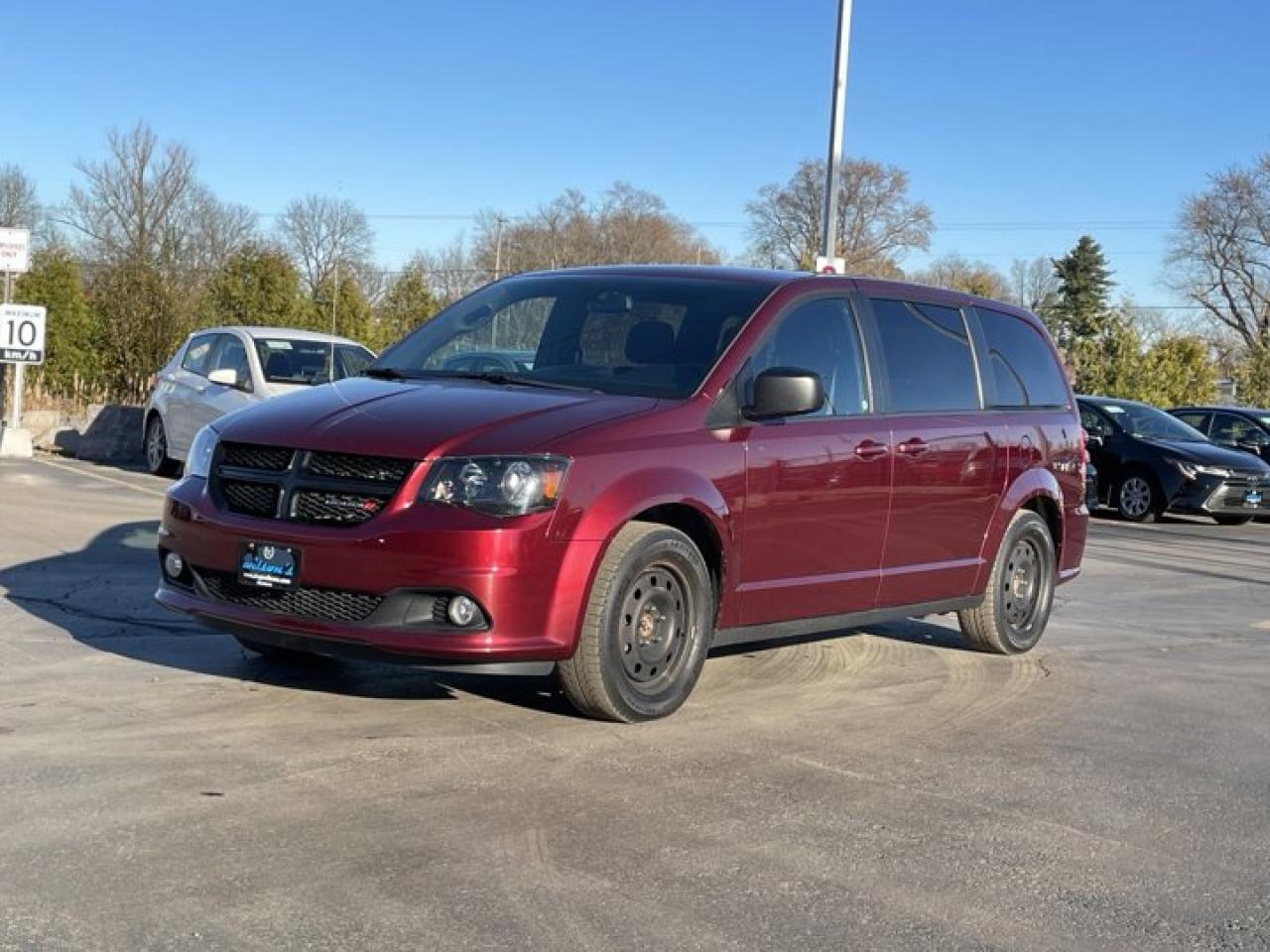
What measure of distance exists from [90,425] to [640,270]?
45.9 feet

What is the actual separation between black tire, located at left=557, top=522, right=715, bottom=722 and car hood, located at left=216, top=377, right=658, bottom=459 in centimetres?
50

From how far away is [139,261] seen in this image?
79.8ft

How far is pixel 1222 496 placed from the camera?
1919 cm

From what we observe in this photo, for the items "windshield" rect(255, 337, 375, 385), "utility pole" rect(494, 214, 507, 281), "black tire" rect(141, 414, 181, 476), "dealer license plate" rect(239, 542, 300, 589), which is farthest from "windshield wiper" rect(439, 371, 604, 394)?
"utility pole" rect(494, 214, 507, 281)

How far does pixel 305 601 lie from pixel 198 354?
37.0 ft

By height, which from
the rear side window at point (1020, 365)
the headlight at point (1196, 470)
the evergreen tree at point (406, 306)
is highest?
the evergreen tree at point (406, 306)

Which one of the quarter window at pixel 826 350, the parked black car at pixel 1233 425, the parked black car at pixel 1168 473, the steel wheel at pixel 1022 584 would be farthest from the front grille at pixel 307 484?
the parked black car at pixel 1233 425

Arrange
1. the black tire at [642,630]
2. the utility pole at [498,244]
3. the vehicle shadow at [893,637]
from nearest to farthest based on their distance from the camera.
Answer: the black tire at [642,630], the vehicle shadow at [893,637], the utility pole at [498,244]

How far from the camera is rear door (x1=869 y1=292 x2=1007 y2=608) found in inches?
279

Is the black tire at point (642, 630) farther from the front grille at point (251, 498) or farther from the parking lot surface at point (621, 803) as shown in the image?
the front grille at point (251, 498)

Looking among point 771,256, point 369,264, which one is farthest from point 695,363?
point 369,264

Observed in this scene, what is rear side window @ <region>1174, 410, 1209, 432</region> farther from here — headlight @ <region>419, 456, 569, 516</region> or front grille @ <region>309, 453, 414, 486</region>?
front grille @ <region>309, 453, 414, 486</region>

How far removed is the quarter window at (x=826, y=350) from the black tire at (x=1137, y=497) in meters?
13.5

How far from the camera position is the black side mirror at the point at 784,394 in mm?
6105
